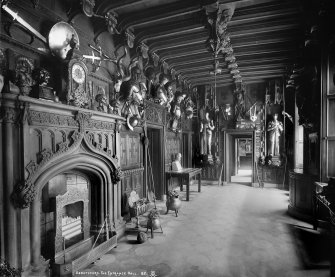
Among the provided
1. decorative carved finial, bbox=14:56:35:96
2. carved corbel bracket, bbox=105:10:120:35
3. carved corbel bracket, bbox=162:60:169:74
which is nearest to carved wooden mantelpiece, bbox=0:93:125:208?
decorative carved finial, bbox=14:56:35:96

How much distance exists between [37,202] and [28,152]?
0.72 metres

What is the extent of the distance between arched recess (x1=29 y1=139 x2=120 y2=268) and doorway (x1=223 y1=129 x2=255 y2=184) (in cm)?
765

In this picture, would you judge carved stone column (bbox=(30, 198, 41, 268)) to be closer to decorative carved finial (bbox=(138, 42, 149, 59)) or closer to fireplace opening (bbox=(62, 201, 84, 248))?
fireplace opening (bbox=(62, 201, 84, 248))

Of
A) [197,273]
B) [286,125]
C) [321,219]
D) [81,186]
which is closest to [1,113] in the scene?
[81,186]

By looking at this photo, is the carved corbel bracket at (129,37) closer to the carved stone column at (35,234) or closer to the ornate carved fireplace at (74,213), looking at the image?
the ornate carved fireplace at (74,213)

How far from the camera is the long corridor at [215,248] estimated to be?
3.53 meters

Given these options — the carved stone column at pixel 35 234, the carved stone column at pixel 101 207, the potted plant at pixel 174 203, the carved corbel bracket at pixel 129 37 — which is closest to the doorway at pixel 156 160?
the potted plant at pixel 174 203

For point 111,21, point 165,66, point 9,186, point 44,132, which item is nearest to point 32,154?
point 44,132

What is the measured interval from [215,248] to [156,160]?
4028 millimetres

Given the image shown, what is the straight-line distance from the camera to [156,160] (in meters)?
7.86

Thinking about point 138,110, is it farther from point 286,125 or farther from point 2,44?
point 286,125

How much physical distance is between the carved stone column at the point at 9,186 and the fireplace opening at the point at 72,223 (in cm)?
117

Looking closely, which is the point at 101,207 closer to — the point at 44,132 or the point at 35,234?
the point at 35,234

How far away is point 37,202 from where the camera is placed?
3145 mm
